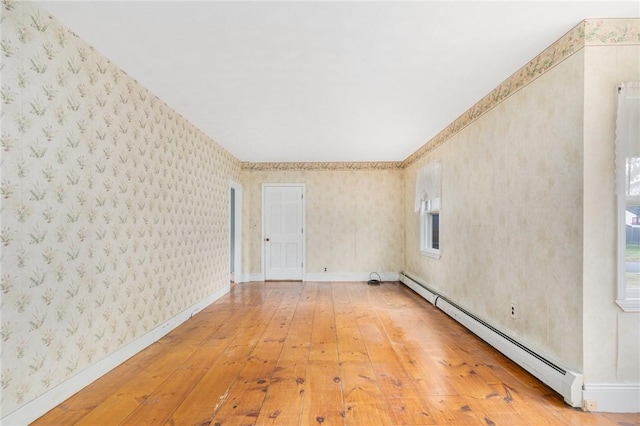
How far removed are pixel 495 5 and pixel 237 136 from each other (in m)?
3.39

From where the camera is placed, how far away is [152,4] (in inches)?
68.4

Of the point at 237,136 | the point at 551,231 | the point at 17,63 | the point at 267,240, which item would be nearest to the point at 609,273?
the point at 551,231

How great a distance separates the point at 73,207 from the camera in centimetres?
205

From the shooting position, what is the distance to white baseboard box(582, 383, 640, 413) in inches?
74.3

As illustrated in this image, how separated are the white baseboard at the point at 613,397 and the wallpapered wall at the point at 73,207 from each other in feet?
10.9

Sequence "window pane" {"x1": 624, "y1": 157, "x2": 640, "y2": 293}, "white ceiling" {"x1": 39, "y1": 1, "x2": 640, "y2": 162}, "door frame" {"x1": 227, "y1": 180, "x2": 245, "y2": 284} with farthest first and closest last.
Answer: "door frame" {"x1": 227, "y1": 180, "x2": 245, "y2": 284} < "window pane" {"x1": 624, "y1": 157, "x2": 640, "y2": 293} < "white ceiling" {"x1": 39, "y1": 1, "x2": 640, "y2": 162}

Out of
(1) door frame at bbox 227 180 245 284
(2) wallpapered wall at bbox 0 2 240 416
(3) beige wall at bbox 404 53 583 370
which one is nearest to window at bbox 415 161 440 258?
(3) beige wall at bbox 404 53 583 370

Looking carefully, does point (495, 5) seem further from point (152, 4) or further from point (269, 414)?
point (269, 414)

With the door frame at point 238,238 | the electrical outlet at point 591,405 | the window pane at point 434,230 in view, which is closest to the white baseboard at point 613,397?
the electrical outlet at point 591,405

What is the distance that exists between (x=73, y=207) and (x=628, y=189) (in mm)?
3561

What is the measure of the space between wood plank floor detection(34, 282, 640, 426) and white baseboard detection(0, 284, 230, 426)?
51 millimetres

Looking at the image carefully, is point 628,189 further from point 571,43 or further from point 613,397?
point 613,397

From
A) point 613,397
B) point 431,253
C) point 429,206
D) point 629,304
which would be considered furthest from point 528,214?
point 429,206

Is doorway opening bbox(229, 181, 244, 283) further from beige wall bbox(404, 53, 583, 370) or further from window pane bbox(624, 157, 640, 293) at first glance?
window pane bbox(624, 157, 640, 293)
